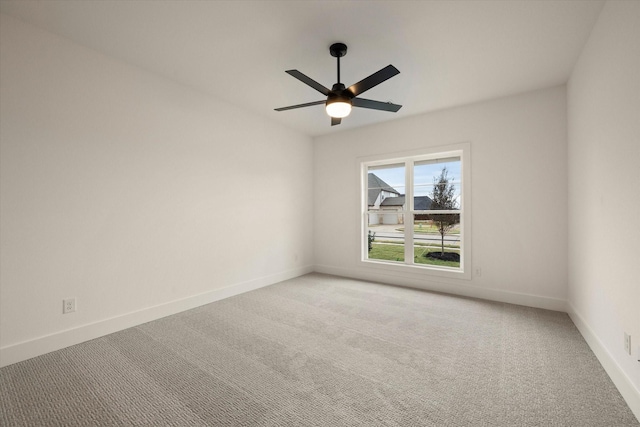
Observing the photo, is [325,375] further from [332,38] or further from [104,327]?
[332,38]

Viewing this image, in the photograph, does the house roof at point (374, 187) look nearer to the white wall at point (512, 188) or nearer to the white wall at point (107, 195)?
the white wall at point (512, 188)

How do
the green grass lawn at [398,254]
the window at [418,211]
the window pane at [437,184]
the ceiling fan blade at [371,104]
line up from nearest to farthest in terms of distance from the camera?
1. the ceiling fan blade at [371,104]
2. the window at [418,211]
3. the window pane at [437,184]
4. the green grass lawn at [398,254]

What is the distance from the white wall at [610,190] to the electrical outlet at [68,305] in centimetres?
418

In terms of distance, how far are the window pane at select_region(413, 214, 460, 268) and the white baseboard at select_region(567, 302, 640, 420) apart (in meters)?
1.69

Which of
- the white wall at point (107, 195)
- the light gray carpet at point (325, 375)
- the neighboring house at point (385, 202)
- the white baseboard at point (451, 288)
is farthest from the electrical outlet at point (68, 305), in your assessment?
the neighboring house at point (385, 202)

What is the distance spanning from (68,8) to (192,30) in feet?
2.85

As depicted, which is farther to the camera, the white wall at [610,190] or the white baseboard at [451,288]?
the white baseboard at [451,288]

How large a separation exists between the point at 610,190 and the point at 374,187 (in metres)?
3.24

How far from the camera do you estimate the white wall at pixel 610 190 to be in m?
1.68

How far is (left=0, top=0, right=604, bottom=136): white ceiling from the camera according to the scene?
2109mm

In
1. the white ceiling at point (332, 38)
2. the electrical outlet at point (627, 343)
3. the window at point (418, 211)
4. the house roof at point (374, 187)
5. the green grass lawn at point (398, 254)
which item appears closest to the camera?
the electrical outlet at point (627, 343)

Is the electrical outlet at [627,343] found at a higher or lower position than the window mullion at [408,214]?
lower

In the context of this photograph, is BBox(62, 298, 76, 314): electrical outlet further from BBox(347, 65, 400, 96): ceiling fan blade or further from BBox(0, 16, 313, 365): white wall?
BBox(347, 65, 400, 96): ceiling fan blade

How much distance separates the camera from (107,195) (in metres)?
2.74
